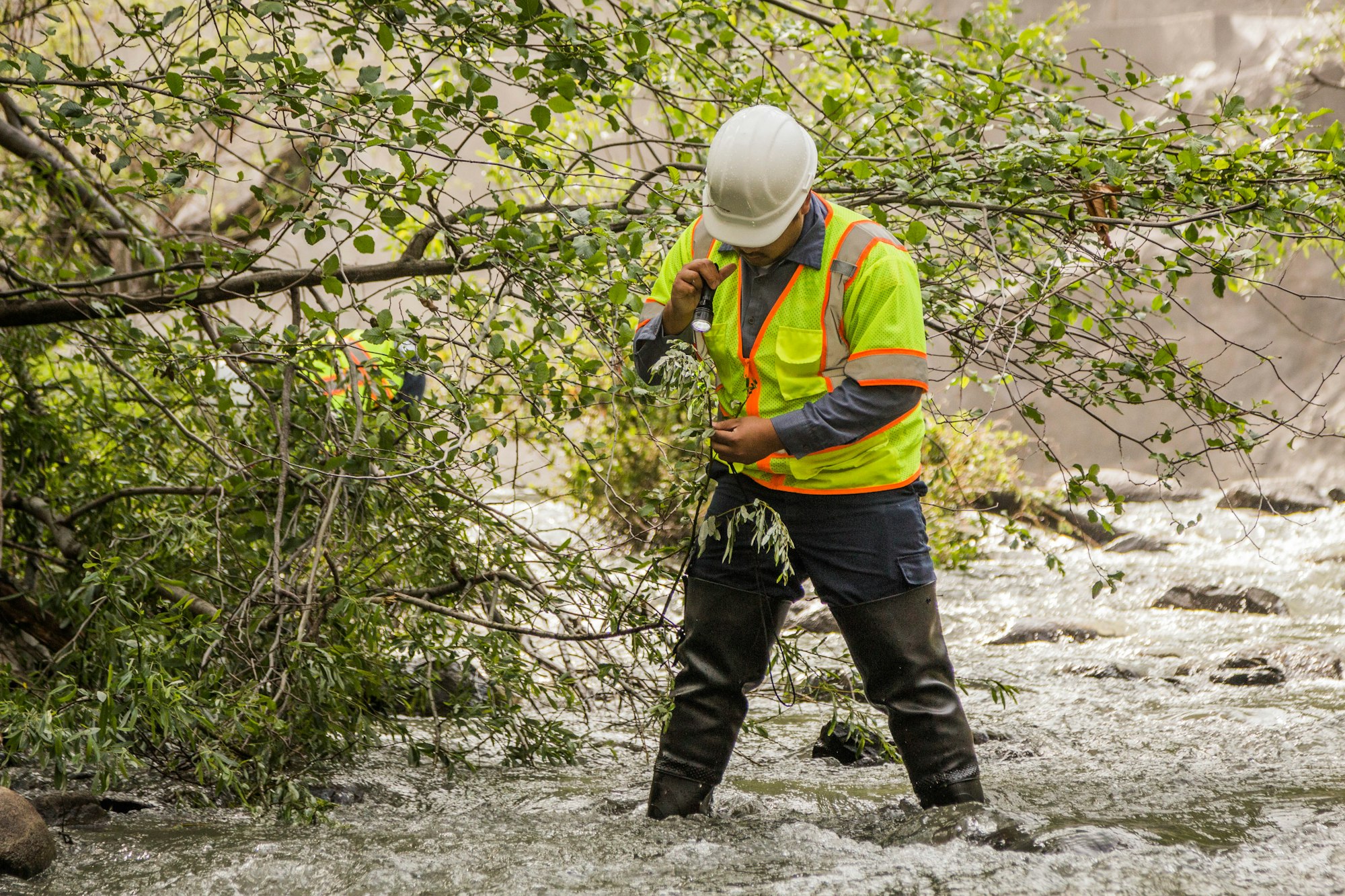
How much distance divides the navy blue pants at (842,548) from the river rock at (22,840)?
5.28 feet

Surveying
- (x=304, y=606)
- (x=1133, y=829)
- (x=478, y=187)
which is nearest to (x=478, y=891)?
(x=304, y=606)

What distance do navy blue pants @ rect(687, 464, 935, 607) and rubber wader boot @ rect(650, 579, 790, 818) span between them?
58 millimetres

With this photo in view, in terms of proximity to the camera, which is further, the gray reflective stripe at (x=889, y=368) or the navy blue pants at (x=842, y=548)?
the navy blue pants at (x=842, y=548)

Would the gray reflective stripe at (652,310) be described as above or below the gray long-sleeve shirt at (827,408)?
above

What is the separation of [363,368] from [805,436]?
146 centimetres

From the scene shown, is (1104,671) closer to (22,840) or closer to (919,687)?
(919,687)

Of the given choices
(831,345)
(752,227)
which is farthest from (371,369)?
(831,345)

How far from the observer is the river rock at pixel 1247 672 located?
5.23 meters

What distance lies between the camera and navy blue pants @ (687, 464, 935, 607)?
269 cm

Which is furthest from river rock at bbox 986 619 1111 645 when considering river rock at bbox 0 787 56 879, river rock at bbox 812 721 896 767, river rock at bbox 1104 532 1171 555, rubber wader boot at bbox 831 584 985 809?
river rock at bbox 0 787 56 879

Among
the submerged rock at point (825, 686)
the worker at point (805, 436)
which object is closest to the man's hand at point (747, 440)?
the worker at point (805, 436)

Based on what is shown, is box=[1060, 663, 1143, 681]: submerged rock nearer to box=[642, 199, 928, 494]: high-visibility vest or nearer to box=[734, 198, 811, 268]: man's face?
box=[642, 199, 928, 494]: high-visibility vest

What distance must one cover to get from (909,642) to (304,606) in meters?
1.61

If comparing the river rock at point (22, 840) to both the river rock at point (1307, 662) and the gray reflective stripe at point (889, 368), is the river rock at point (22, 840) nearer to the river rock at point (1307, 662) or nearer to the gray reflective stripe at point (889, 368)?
the gray reflective stripe at point (889, 368)
